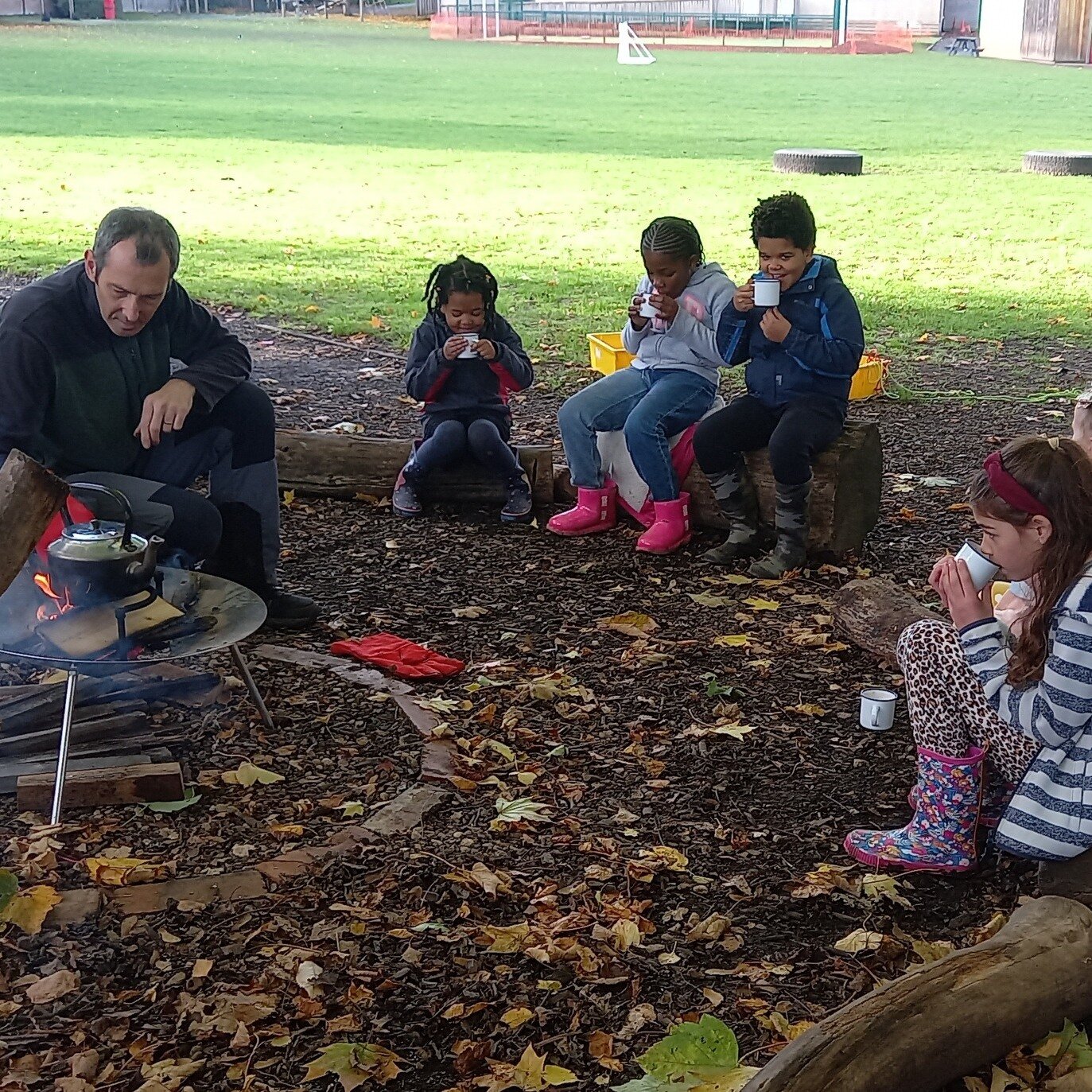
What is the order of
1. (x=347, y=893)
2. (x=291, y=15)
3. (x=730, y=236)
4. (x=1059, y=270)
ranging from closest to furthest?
(x=347, y=893), (x=1059, y=270), (x=730, y=236), (x=291, y=15)

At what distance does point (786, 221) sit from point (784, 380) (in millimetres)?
605

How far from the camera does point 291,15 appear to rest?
182ft

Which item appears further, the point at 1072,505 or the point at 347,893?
the point at 347,893

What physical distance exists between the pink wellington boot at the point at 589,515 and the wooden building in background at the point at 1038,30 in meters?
37.9

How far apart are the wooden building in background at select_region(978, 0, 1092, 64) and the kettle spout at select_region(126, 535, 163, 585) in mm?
40530

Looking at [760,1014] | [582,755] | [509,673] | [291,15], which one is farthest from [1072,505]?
[291,15]

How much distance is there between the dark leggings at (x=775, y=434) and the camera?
219 inches

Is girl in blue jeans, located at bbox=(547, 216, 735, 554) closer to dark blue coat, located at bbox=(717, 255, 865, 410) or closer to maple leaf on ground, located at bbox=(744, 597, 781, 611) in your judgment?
dark blue coat, located at bbox=(717, 255, 865, 410)

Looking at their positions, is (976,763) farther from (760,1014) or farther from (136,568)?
(136,568)

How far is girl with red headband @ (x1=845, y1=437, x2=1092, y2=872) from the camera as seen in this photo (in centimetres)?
310

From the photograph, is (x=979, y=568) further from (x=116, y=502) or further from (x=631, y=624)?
(x=116, y=502)

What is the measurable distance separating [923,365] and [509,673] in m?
5.24

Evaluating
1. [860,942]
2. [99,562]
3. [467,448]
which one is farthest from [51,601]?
[467,448]

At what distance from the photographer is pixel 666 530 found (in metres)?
5.97
